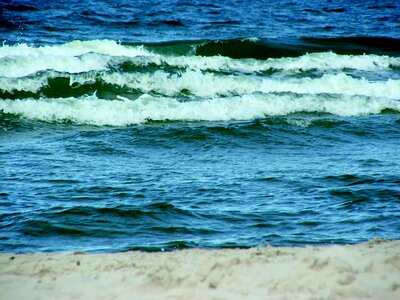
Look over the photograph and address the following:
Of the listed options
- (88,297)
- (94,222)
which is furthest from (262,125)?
(88,297)

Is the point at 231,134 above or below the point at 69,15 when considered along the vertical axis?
below

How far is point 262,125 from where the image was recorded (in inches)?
400

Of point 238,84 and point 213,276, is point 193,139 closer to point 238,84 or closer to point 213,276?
point 238,84

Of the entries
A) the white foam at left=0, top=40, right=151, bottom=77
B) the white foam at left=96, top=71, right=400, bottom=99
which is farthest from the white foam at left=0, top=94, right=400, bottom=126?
the white foam at left=0, top=40, right=151, bottom=77

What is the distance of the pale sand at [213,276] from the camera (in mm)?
3547

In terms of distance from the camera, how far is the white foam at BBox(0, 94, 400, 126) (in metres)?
10.8

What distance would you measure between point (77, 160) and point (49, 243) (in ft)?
8.61

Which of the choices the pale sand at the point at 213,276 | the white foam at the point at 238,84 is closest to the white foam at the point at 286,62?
the white foam at the point at 238,84

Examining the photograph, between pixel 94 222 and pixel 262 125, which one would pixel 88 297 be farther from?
pixel 262 125

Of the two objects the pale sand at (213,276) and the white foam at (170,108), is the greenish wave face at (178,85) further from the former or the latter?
the pale sand at (213,276)

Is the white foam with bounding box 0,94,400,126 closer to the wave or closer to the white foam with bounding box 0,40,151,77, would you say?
the wave

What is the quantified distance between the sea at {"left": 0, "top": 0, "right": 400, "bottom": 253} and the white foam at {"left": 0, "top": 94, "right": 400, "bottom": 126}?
0.11 ft

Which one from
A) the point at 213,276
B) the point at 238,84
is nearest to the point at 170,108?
the point at 238,84

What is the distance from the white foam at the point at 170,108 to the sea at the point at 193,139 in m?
0.03
